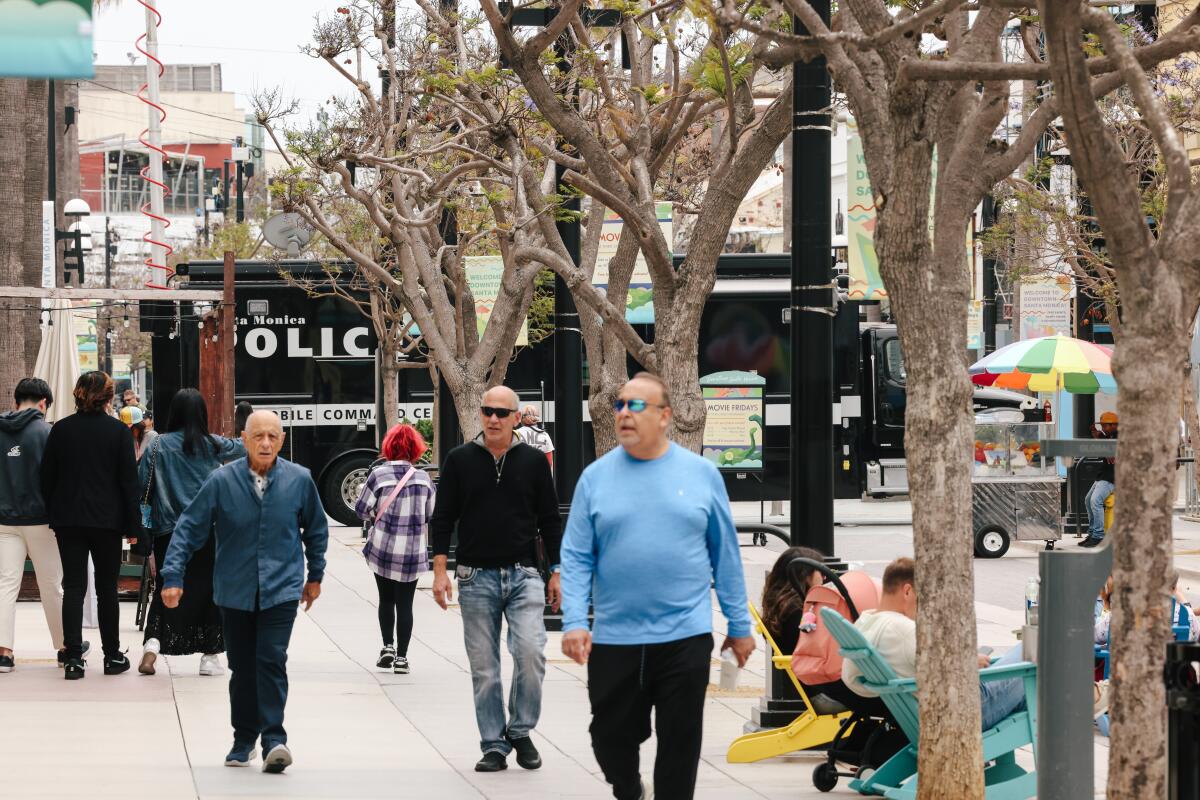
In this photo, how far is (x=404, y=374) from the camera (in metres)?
27.6

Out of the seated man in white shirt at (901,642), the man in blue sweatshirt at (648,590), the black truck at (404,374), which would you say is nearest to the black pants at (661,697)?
the man in blue sweatshirt at (648,590)

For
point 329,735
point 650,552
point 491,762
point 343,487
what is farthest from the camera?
point 343,487

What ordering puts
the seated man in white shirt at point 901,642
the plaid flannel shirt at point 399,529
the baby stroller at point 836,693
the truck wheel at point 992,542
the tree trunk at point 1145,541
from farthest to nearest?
1. the truck wheel at point 992,542
2. the plaid flannel shirt at point 399,529
3. the baby stroller at point 836,693
4. the seated man in white shirt at point 901,642
5. the tree trunk at point 1145,541

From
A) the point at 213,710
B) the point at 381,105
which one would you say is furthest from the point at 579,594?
the point at 381,105

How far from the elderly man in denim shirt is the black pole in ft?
8.53

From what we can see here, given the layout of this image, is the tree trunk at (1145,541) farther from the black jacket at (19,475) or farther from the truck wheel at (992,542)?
the truck wheel at (992,542)

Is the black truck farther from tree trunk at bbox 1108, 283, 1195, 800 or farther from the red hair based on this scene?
tree trunk at bbox 1108, 283, 1195, 800

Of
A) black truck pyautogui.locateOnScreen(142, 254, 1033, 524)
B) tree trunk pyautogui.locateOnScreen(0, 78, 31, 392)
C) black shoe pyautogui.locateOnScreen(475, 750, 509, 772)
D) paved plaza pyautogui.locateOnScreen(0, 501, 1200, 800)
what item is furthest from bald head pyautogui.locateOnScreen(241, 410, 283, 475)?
black truck pyautogui.locateOnScreen(142, 254, 1033, 524)

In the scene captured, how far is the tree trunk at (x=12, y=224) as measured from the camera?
18750 millimetres

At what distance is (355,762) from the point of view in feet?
29.7

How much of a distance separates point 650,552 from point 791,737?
256cm

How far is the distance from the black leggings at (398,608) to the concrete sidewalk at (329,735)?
28 centimetres

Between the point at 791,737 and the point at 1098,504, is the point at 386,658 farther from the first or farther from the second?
the point at 1098,504

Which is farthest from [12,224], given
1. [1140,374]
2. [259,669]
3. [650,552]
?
[1140,374]
